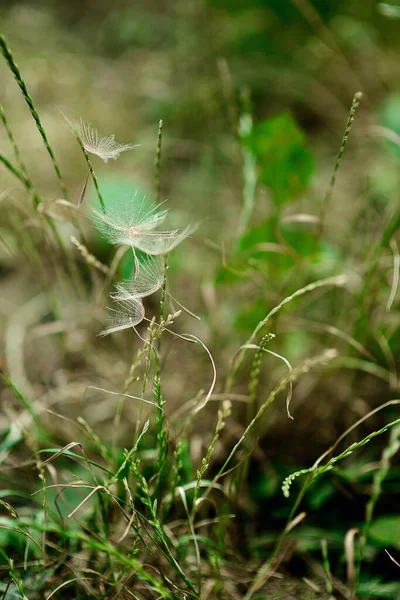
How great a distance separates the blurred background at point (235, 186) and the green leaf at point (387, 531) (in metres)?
0.07

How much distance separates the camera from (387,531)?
779mm

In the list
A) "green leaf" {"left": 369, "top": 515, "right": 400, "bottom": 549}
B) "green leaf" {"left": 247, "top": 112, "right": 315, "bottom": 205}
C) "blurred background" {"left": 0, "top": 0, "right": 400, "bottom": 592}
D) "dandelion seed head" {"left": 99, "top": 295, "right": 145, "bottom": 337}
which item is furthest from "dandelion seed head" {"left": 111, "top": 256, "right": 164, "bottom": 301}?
"green leaf" {"left": 369, "top": 515, "right": 400, "bottom": 549}

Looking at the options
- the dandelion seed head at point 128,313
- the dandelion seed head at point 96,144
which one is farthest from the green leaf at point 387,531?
the dandelion seed head at point 96,144

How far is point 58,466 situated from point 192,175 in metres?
1.10

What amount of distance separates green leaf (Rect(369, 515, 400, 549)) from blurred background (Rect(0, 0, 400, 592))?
66mm

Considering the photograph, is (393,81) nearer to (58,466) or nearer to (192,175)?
(192,175)

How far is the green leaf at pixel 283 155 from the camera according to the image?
0.95 metres

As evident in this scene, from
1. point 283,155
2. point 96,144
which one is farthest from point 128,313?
point 283,155

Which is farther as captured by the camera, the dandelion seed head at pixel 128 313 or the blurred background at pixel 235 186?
the blurred background at pixel 235 186

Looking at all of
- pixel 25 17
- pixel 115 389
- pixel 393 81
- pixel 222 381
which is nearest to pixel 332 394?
pixel 222 381

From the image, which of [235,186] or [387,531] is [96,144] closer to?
[387,531]

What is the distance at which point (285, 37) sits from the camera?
6.46 feet

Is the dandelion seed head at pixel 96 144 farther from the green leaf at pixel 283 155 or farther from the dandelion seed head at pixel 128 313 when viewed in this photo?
the green leaf at pixel 283 155

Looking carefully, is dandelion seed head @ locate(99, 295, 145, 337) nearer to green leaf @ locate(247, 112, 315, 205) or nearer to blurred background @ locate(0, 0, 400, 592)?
blurred background @ locate(0, 0, 400, 592)
